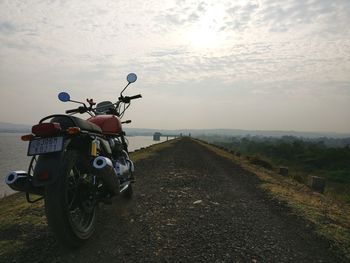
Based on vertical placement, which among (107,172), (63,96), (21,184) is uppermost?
(63,96)

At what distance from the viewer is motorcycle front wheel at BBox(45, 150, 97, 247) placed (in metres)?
3.54

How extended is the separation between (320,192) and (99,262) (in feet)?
30.6

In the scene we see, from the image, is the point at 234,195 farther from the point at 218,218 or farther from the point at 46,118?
the point at 46,118

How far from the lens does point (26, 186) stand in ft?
13.0

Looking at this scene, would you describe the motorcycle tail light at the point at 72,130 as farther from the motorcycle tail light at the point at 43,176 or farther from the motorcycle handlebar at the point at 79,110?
the motorcycle handlebar at the point at 79,110

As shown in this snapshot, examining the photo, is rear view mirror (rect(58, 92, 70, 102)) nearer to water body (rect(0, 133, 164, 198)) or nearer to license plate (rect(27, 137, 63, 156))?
license plate (rect(27, 137, 63, 156))

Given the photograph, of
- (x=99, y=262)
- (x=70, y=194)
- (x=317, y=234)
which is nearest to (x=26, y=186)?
(x=70, y=194)

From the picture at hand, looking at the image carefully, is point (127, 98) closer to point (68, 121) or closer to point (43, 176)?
point (68, 121)

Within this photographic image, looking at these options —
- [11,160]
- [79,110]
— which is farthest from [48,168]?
[11,160]

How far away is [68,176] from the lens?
371cm

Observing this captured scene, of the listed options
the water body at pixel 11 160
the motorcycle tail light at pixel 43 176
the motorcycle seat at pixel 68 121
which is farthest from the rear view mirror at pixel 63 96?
the water body at pixel 11 160

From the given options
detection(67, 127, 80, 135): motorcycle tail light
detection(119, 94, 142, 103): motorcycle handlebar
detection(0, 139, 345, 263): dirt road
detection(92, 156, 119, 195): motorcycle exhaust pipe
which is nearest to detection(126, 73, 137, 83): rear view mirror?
detection(119, 94, 142, 103): motorcycle handlebar

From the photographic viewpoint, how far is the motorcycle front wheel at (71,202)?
3.54 m

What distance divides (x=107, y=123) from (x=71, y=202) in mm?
1992
